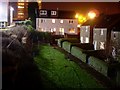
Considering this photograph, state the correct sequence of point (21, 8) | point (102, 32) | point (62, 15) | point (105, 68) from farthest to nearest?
point (21, 8) < point (62, 15) < point (102, 32) < point (105, 68)

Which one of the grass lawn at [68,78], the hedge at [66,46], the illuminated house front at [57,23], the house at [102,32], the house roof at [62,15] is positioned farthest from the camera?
the house roof at [62,15]

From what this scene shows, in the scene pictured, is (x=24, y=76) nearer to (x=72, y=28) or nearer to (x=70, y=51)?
(x=70, y=51)

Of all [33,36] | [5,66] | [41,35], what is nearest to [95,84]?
[5,66]

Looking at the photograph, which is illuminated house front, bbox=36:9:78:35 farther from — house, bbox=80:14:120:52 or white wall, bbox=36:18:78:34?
house, bbox=80:14:120:52

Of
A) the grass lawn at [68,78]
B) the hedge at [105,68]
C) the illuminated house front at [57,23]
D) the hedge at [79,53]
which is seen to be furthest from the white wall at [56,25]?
the grass lawn at [68,78]

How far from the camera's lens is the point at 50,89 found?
52.0 feet

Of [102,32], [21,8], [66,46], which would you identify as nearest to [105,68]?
[66,46]

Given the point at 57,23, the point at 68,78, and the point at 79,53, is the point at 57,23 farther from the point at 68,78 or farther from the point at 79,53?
the point at 68,78

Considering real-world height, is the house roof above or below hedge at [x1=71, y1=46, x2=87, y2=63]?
above

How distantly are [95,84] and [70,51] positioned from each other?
61.9 ft

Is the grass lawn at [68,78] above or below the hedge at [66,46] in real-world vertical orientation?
below

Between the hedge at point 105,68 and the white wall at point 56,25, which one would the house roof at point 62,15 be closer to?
the white wall at point 56,25

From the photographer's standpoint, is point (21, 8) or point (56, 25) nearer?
point (56, 25)

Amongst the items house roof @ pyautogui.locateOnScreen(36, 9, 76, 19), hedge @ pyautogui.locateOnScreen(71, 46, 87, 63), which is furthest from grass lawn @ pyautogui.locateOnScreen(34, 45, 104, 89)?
house roof @ pyautogui.locateOnScreen(36, 9, 76, 19)
